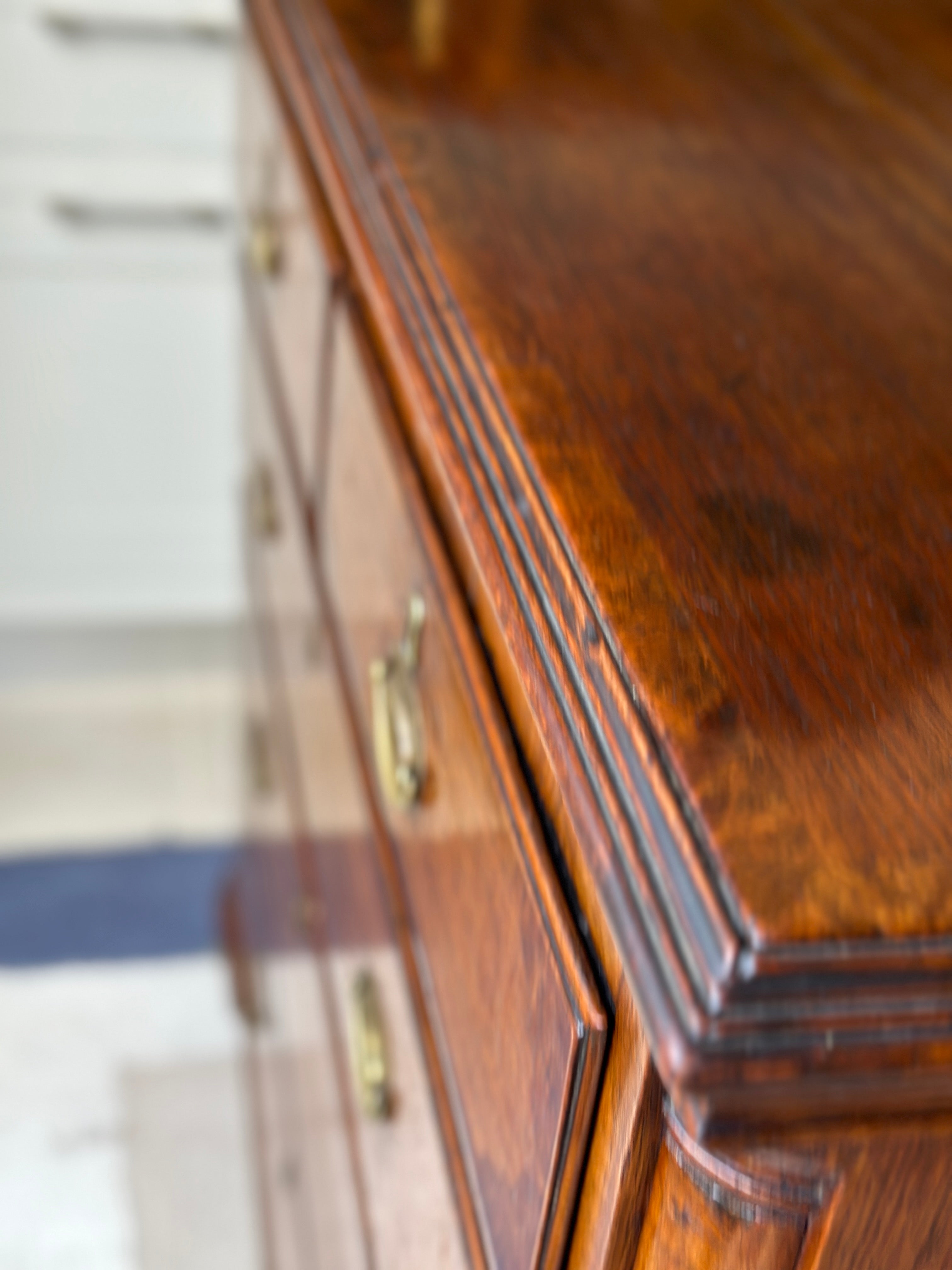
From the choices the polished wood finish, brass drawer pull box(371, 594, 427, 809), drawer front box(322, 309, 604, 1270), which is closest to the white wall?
drawer front box(322, 309, 604, 1270)

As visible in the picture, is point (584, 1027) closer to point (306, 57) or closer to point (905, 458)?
point (905, 458)

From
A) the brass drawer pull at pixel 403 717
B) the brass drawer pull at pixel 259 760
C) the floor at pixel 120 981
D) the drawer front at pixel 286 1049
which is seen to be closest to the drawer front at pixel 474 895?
the brass drawer pull at pixel 403 717

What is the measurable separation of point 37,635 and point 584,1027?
112 centimetres

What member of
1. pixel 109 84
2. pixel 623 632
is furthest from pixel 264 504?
pixel 623 632

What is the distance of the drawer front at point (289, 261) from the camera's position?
1.70 ft

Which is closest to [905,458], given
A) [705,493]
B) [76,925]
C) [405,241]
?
[705,493]

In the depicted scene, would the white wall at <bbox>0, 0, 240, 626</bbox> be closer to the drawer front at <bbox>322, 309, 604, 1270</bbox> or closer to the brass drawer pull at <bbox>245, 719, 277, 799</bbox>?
the brass drawer pull at <bbox>245, 719, 277, 799</bbox>

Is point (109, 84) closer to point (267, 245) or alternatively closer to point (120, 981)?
point (267, 245)

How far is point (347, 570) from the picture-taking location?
1.64 ft

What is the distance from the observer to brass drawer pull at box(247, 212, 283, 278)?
0.66 metres

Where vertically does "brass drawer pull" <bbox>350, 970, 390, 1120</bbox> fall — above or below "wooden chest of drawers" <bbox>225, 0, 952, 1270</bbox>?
below

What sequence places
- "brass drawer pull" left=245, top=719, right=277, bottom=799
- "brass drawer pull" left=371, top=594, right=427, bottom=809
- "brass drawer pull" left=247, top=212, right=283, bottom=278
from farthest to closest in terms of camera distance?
"brass drawer pull" left=245, top=719, right=277, bottom=799 < "brass drawer pull" left=247, top=212, right=283, bottom=278 < "brass drawer pull" left=371, top=594, right=427, bottom=809

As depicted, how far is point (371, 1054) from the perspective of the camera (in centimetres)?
44

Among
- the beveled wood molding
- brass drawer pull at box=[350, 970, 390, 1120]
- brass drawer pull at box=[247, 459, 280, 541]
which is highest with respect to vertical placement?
the beveled wood molding
